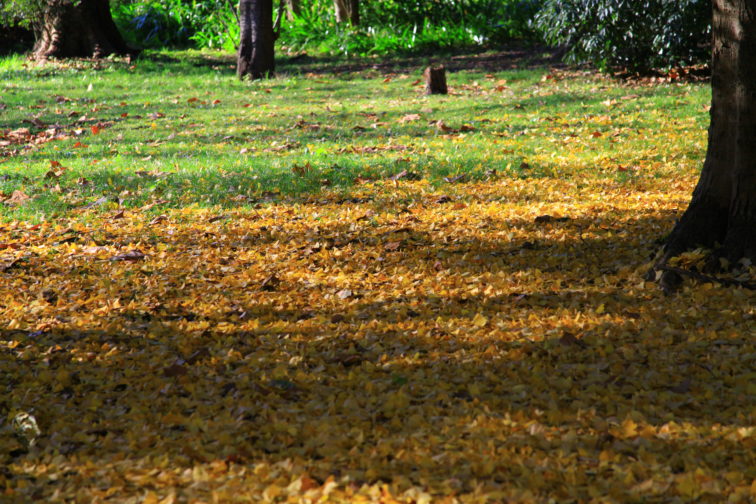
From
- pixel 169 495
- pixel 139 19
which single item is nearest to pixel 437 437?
pixel 169 495

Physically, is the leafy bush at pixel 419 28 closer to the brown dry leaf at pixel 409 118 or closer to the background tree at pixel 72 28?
the background tree at pixel 72 28

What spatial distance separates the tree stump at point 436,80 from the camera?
46.8ft

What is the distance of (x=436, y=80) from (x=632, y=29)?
359 centimetres

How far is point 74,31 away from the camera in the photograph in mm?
18297

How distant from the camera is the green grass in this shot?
838 cm

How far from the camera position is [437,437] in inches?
132

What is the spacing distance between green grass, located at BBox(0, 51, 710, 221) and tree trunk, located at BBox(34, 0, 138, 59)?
36.2 inches

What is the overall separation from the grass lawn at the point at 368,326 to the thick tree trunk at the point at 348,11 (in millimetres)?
12206

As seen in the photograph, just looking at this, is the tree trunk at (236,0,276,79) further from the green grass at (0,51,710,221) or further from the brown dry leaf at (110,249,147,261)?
the brown dry leaf at (110,249,147,261)

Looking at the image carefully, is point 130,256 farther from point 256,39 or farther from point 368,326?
point 256,39

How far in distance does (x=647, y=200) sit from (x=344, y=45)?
48.7 feet

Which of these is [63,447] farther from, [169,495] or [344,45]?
[344,45]

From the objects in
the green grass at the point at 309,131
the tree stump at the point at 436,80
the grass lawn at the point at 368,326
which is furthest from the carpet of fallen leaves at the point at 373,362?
the tree stump at the point at 436,80

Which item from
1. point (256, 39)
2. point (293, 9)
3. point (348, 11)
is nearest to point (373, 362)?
point (256, 39)
